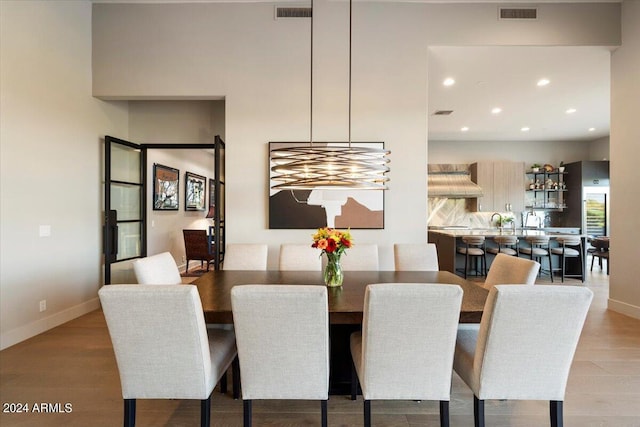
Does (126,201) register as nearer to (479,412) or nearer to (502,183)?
(479,412)

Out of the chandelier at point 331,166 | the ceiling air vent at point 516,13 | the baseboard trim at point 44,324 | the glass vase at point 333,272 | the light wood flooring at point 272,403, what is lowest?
the light wood flooring at point 272,403

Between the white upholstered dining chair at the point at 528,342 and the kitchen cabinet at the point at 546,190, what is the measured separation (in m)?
7.75

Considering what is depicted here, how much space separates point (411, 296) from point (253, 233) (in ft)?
9.39

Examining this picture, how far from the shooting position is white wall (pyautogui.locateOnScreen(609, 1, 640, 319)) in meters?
3.88

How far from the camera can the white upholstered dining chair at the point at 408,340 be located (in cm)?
151

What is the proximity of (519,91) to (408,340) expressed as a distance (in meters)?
5.29

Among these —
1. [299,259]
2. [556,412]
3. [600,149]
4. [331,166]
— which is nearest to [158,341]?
[331,166]

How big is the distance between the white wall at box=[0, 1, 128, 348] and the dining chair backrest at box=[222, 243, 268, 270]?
1957mm

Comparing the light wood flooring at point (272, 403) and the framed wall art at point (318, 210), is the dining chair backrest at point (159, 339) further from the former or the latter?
the framed wall art at point (318, 210)

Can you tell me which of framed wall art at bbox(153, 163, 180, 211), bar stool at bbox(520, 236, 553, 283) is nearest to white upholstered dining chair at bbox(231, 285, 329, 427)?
framed wall art at bbox(153, 163, 180, 211)

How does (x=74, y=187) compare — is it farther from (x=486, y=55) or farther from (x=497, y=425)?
(x=486, y=55)

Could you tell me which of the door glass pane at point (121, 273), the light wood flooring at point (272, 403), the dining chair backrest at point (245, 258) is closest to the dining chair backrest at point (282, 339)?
the light wood flooring at point (272, 403)

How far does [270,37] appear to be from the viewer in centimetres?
404

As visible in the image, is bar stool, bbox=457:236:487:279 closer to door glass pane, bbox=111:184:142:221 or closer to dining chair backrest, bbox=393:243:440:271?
dining chair backrest, bbox=393:243:440:271
